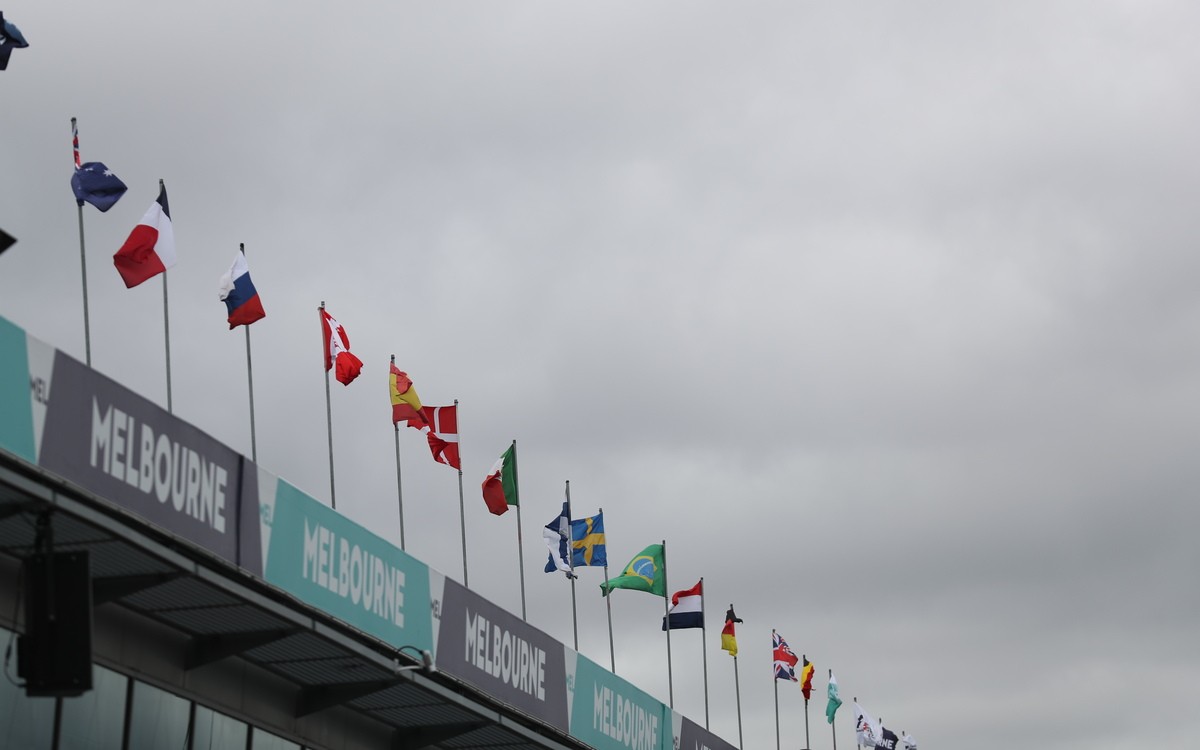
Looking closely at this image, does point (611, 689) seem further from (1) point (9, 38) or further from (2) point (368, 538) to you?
(1) point (9, 38)

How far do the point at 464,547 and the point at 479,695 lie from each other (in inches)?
236

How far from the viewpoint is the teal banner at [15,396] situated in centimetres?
1441

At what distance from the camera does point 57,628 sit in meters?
10.1

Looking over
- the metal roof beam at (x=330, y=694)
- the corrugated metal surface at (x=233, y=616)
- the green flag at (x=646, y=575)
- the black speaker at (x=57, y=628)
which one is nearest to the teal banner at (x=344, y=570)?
the corrugated metal surface at (x=233, y=616)

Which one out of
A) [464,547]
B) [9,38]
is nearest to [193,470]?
[9,38]

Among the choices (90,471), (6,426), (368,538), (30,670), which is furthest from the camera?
(368,538)

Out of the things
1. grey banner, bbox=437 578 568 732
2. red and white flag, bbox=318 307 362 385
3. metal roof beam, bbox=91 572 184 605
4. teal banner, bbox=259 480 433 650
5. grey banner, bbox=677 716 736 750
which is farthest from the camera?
grey banner, bbox=677 716 736 750

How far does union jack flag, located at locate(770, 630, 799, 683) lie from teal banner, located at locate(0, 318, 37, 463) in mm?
30515

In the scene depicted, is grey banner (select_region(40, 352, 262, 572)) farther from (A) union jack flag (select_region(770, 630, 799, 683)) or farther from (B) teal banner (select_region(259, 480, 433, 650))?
(A) union jack flag (select_region(770, 630, 799, 683))

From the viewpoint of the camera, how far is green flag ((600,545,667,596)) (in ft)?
117

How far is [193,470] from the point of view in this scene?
17.2 meters

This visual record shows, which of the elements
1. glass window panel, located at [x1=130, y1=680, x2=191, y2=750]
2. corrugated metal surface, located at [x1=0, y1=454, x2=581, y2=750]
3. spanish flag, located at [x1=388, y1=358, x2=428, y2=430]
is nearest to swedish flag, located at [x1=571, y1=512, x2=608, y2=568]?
spanish flag, located at [x1=388, y1=358, x2=428, y2=430]

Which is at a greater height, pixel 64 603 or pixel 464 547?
pixel 464 547

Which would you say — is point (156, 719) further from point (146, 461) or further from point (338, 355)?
point (338, 355)
